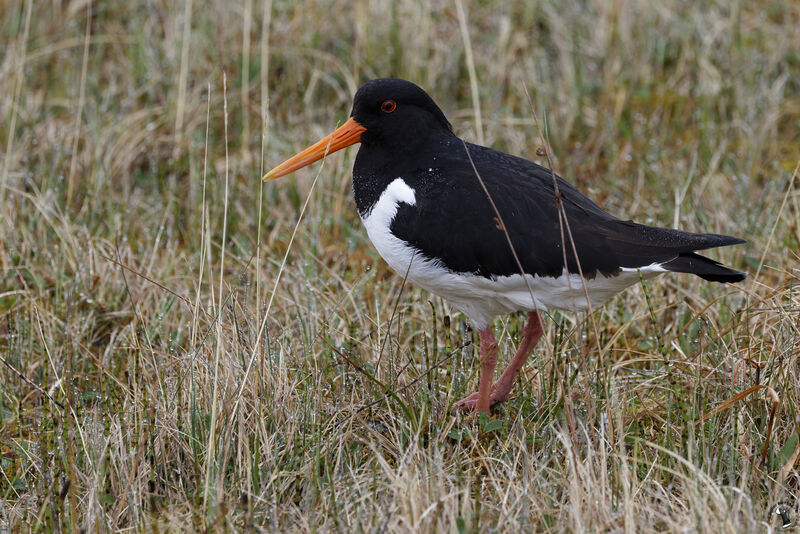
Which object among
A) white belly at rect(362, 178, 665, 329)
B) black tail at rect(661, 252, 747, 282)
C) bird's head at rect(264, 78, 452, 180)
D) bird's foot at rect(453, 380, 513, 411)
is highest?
bird's head at rect(264, 78, 452, 180)

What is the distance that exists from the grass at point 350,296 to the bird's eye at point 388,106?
0.51 m

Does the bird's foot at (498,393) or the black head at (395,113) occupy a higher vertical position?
the black head at (395,113)

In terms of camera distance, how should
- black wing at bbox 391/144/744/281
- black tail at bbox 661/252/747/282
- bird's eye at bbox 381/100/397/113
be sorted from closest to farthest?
black tail at bbox 661/252/747/282
black wing at bbox 391/144/744/281
bird's eye at bbox 381/100/397/113

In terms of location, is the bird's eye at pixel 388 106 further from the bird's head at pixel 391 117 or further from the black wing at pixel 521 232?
the black wing at pixel 521 232

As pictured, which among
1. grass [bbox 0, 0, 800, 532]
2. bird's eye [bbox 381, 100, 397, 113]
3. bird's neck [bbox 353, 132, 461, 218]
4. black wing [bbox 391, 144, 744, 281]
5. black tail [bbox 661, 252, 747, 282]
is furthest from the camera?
bird's eye [bbox 381, 100, 397, 113]

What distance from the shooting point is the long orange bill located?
398 centimetres

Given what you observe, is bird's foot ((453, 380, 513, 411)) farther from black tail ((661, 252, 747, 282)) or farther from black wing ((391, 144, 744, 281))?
black tail ((661, 252, 747, 282))

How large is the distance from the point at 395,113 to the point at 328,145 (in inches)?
12.0

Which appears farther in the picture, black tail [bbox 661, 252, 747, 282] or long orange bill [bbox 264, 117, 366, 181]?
long orange bill [bbox 264, 117, 366, 181]

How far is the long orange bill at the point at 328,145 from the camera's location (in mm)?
3980

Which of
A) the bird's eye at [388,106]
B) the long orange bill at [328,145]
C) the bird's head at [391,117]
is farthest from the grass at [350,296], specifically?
the bird's eye at [388,106]

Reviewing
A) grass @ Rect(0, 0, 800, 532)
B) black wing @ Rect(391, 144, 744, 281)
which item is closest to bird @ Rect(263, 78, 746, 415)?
black wing @ Rect(391, 144, 744, 281)

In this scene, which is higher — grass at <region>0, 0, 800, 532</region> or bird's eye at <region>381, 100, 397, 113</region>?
bird's eye at <region>381, 100, 397, 113</region>

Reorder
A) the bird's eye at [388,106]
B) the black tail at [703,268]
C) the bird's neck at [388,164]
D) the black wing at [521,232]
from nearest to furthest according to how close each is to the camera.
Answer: the black tail at [703,268] → the black wing at [521,232] → the bird's neck at [388,164] → the bird's eye at [388,106]
